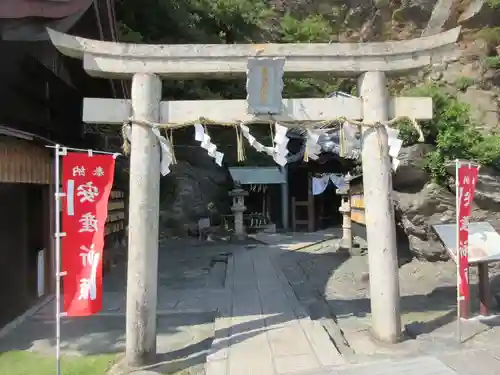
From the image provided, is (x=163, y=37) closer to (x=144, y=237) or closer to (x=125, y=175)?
(x=125, y=175)

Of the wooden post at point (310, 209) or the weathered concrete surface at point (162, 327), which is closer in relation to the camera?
the weathered concrete surface at point (162, 327)

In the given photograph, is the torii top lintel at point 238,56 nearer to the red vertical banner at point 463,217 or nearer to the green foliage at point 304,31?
the red vertical banner at point 463,217

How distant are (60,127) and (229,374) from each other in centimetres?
722

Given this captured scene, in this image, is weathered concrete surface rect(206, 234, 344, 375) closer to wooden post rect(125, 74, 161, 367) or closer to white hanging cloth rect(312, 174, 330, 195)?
wooden post rect(125, 74, 161, 367)

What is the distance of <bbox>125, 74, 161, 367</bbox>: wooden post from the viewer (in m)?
6.03

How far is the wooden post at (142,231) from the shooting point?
603 cm

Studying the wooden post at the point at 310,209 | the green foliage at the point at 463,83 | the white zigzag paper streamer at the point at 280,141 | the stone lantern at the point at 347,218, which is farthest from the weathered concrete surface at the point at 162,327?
the wooden post at the point at 310,209

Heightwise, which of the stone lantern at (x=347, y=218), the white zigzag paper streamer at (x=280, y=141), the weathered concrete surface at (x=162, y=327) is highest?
the white zigzag paper streamer at (x=280, y=141)

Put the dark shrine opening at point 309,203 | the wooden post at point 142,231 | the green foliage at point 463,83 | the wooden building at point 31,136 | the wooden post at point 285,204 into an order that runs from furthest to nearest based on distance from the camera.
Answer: the wooden post at point 285,204, the dark shrine opening at point 309,203, the green foliage at point 463,83, the wooden building at point 31,136, the wooden post at point 142,231

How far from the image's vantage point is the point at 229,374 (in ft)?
18.0

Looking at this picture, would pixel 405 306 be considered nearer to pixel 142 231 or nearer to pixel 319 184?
pixel 142 231

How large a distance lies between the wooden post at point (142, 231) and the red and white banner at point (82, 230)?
0.53 m

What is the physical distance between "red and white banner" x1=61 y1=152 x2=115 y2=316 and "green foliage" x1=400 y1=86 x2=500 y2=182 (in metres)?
8.51

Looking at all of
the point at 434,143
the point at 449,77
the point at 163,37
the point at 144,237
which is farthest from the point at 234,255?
the point at 449,77
